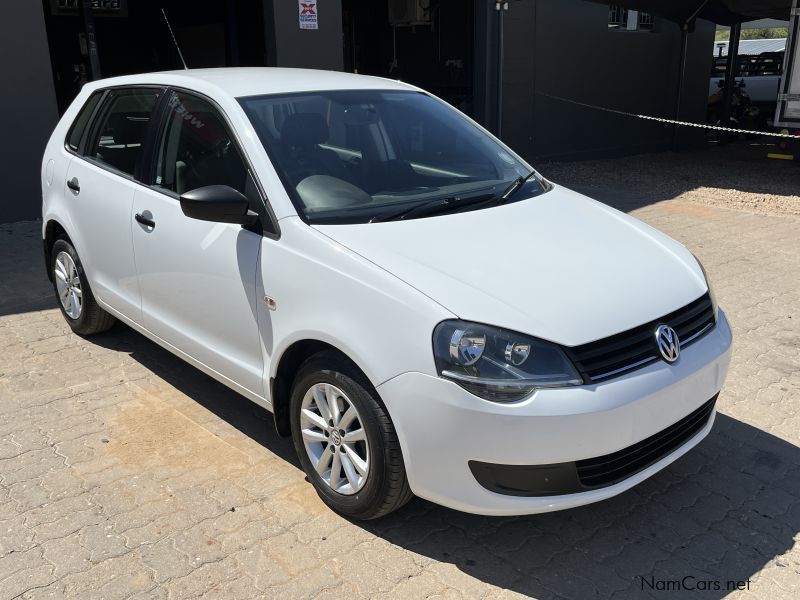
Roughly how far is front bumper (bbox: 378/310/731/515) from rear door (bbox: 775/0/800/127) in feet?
35.9

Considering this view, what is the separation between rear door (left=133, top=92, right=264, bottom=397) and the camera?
3348 millimetres

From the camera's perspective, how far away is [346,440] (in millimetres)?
2973

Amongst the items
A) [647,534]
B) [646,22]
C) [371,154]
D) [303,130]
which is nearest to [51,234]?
[303,130]

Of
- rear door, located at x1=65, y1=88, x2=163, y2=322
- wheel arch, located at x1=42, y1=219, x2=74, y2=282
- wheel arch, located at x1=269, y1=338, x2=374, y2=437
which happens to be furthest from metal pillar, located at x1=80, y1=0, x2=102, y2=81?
wheel arch, located at x1=269, y1=338, x2=374, y2=437

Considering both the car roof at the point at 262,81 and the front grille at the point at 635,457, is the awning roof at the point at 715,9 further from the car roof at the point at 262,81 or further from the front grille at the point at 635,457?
the front grille at the point at 635,457

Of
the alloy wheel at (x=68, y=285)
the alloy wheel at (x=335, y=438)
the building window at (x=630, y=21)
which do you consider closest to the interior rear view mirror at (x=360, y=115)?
the alloy wheel at (x=335, y=438)

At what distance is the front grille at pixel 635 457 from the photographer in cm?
273

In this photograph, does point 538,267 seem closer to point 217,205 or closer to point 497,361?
point 497,361

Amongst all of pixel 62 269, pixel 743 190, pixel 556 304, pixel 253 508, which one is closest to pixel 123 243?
pixel 62 269

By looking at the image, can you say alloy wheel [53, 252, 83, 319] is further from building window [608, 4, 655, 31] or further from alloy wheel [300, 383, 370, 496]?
building window [608, 4, 655, 31]

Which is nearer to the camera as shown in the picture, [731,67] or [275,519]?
[275,519]

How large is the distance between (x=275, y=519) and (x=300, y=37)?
813 centimetres

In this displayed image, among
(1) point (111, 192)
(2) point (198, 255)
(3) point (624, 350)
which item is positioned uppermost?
(1) point (111, 192)

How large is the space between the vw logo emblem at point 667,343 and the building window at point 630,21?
43.5ft
